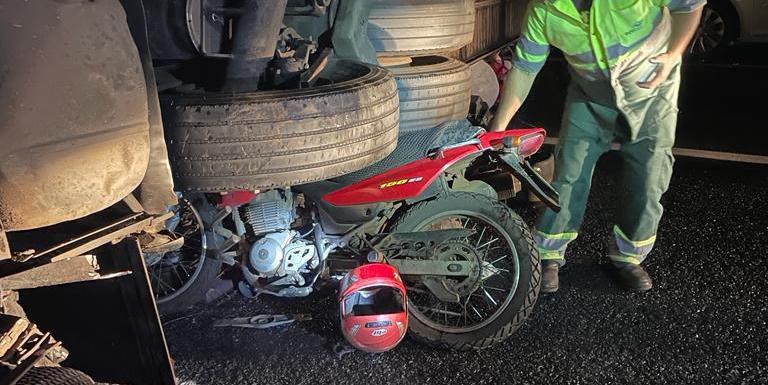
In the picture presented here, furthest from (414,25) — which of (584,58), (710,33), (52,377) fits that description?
(710,33)

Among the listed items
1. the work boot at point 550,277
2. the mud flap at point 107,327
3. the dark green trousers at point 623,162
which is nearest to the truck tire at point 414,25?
the dark green trousers at point 623,162

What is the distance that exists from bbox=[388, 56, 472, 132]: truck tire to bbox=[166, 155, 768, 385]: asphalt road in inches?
38.3

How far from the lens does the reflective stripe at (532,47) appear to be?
2.90 m

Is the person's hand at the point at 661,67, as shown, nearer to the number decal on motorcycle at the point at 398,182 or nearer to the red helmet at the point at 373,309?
the number decal on motorcycle at the point at 398,182

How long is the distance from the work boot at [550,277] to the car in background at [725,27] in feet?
18.7

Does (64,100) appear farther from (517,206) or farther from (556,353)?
(517,206)

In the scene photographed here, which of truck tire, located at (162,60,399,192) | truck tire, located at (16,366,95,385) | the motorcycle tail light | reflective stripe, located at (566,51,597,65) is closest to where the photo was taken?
truck tire, located at (16,366,95,385)

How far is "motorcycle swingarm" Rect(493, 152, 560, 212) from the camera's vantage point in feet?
8.46

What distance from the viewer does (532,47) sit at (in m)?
2.91

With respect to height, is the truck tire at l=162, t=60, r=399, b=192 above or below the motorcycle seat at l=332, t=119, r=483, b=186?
above

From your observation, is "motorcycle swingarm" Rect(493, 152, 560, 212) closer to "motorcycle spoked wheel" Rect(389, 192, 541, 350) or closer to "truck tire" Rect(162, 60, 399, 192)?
"motorcycle spoked wheel" Rect(389, 192, 541, 350)

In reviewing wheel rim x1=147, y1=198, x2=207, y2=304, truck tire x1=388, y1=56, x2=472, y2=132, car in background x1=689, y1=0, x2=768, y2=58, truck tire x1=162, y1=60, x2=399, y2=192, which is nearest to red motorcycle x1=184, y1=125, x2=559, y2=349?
wheel rim x1=147, y1=198, x2=207, y2=304

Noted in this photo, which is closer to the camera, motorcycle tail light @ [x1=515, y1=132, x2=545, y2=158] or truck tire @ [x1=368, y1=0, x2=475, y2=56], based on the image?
motorcycle tail light @ [x1=515, y1=132, x2=545, y2=158]

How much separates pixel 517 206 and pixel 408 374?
1.73 metres
